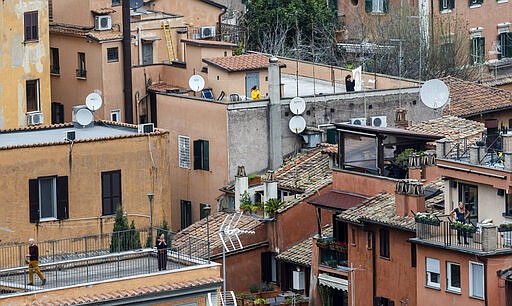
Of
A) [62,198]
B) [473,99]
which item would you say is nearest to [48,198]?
[62,198]

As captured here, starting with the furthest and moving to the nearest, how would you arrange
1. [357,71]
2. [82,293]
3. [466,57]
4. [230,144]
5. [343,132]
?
1. [466,57]
2. [357,71]
3. [230,144]
4. [343,132]
5. [82,293]

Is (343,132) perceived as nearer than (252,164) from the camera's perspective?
Yes

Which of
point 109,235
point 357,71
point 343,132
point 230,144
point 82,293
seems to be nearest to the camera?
point 82,293

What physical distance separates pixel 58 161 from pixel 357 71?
15015 mm

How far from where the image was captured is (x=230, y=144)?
76.1m

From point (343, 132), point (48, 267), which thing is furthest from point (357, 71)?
point (48, 267)

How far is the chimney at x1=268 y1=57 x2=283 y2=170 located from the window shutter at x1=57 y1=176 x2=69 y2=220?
30.3 ft

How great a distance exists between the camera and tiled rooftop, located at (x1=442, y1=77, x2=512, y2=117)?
8150cm

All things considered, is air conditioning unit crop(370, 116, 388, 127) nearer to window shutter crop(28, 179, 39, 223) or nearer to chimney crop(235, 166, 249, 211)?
chimney crop(235, 166, 249, 211)

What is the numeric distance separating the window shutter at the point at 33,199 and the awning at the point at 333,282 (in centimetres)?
802

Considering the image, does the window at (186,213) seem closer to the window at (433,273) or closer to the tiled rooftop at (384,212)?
the tiled rooftop at (384,212)

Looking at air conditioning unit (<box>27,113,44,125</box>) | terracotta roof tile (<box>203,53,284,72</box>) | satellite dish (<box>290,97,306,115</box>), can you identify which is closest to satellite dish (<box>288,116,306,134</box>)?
satellite dish (<box>290,97,306,115</box>)

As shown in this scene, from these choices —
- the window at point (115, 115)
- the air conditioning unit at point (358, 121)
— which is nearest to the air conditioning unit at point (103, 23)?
the window at point (115, 115)

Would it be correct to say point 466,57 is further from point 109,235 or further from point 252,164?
point 109,235
